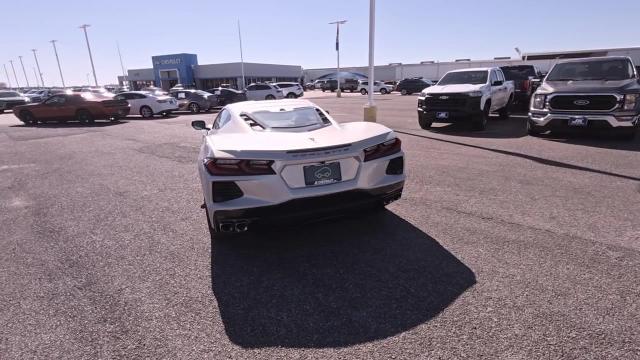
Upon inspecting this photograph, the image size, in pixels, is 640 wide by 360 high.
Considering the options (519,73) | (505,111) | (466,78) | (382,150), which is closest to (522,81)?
(519,73)

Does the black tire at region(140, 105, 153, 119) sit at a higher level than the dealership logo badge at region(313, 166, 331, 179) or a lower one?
lower

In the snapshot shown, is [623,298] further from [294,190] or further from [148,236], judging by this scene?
[148,236]

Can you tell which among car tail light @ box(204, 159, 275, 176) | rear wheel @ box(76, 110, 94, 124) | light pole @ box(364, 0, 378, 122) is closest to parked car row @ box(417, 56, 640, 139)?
light pole @ box(364, 0, 378, 122)

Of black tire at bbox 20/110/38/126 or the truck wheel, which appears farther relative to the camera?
black tire at bbox 20/110/38/126

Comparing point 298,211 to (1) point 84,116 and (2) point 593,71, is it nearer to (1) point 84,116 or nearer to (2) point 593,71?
(2) point 593,71

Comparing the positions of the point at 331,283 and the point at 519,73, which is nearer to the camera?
the point at 331,283

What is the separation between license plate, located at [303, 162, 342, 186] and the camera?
3195 mm

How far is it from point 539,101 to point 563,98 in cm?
58

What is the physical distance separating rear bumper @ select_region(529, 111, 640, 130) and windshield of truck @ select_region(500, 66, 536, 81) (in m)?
8.21

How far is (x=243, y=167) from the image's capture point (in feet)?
10.2

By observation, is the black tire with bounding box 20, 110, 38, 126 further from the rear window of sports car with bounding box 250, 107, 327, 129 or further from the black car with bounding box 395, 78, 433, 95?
the black car with bounding box 395, 78, 433, 95

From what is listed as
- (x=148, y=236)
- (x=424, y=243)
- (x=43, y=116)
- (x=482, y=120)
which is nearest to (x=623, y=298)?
(x=424, y=243)

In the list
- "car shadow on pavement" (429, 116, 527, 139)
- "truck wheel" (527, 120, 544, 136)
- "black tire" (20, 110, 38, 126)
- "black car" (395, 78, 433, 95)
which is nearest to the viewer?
"truck wheel" (527, 120, 544, 136)

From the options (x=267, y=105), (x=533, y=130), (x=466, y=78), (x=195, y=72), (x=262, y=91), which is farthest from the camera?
(x=195, y=72)
